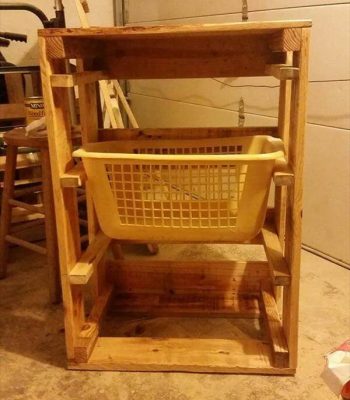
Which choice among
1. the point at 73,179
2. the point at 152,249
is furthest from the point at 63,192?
the point at 152,249

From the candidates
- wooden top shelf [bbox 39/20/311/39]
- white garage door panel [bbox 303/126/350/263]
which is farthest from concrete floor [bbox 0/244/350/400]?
wooden top shelf [bbox 39/20/311/39]

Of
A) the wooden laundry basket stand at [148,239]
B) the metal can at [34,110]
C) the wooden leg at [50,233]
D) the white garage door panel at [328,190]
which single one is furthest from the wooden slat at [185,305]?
the metal can at [34,110]

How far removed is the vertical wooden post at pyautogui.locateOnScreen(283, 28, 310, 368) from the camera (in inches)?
42.5

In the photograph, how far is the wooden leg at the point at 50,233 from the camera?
159 centimetres

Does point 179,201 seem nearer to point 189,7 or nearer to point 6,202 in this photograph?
point 6,202

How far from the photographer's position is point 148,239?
1.26 meters

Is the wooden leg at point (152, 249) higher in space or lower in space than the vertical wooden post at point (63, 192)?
lower

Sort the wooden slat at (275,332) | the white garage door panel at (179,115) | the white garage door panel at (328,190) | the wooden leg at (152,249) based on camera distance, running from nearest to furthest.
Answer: the wooden slat at (275,332), the white garage door panel at (328,190), the wooden leg at (152,249), the white garage door panel at (179,115)

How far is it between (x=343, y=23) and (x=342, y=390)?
57.1 inches

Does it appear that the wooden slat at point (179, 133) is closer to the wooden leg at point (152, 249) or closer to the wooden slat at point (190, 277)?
the wooden slat at point (190, 277)

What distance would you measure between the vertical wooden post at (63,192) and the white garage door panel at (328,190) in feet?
3.62

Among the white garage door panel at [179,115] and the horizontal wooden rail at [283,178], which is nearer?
the horizontal wooden rail at [283,178]

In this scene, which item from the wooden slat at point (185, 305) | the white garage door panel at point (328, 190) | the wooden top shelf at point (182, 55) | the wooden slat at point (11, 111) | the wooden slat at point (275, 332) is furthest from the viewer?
the wooden slat at point (11, 111)

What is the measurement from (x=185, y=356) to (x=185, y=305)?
31 centimetres
